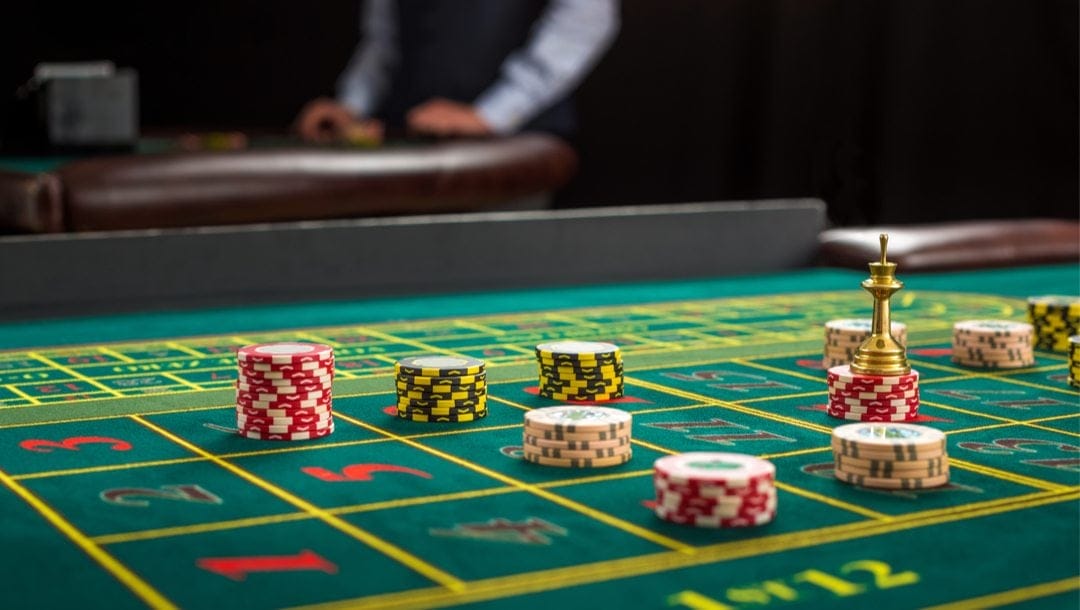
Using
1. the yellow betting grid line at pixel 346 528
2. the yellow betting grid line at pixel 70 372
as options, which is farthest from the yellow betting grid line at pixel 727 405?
the yellow betting grid line at pixel 70 372

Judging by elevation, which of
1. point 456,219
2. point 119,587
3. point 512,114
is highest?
point 512,114

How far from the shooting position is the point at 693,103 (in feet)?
33.2

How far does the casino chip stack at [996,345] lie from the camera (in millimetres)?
3822

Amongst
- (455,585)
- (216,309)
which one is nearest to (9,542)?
(455,585)

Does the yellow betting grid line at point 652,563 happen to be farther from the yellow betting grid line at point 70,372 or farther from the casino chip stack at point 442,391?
the yellow betting grid line at point 70,372

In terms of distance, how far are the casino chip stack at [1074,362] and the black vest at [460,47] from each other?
5258 mm

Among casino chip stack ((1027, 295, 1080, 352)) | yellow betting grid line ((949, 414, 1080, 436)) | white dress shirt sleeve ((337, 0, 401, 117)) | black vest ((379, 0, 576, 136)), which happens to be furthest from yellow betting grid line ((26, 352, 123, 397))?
white dress shirt sleeve ((337, 0, 401, 117))

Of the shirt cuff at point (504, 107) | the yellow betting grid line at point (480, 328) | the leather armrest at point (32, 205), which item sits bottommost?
the yellow betting grid line at point (480, 328)

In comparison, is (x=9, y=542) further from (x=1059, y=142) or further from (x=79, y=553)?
(x=1059, y=142)

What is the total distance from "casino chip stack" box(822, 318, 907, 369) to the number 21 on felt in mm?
1760

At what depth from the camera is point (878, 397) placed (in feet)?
10.1

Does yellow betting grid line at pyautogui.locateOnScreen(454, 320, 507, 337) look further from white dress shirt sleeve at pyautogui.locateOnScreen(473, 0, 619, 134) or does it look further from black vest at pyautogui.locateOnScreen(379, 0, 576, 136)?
black vest at pyautogui.locateOnScreen(379, 0, 576, 136)

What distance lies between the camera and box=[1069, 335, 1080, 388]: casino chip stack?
3535mm

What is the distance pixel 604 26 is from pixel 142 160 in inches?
138
